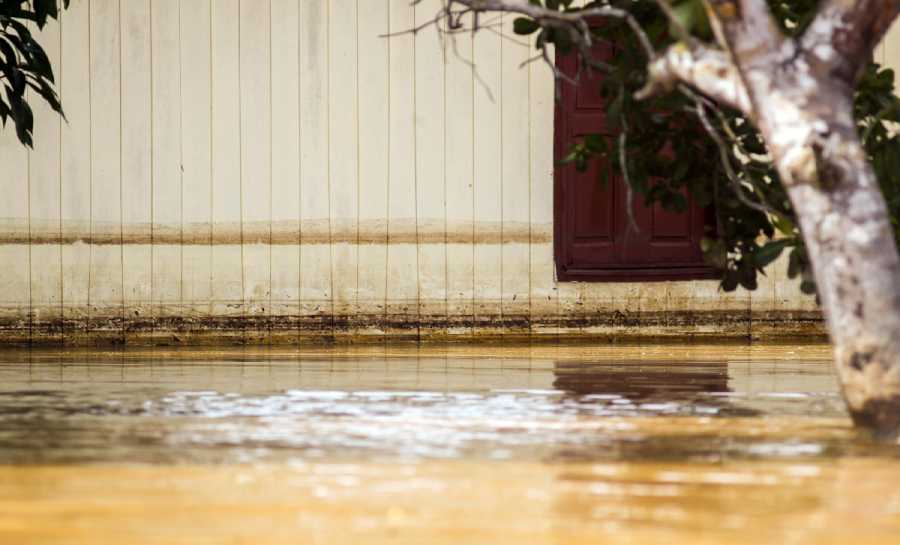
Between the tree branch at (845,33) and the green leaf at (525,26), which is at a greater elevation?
the green leaf at (525,26)

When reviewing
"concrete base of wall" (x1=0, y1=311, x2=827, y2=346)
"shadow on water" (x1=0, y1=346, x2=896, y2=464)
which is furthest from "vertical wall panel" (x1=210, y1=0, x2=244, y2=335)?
"shadow on water" (x1=0, y1=346, x2=896, y2=464)

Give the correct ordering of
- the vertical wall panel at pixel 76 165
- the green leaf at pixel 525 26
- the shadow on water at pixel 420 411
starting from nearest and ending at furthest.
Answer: the shadow on water at pixel 420 411, the green leaf at pixel 525 26, the vertical wall panel at pixel 76 165

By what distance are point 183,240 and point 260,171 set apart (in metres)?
0.47

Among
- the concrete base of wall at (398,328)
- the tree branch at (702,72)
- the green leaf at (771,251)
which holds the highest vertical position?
the tree branch at (702,72)

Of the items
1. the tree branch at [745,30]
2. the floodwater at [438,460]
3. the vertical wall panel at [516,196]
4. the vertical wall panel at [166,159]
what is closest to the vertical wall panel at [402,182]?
the vertical wall panel at [516,196]

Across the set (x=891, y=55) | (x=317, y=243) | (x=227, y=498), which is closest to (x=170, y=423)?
(x=227, y=498)

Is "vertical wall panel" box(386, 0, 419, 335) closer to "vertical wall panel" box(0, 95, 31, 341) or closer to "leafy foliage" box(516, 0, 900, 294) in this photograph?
"vertical wall panel" box(0, 95, 31, 341)

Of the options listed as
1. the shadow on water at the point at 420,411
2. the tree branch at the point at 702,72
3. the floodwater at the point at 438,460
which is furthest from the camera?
the tree branch at the point at 702,72

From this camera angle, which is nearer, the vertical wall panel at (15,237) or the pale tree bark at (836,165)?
the pale tree bark at (836,165)

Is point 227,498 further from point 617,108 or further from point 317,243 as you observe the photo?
point 317,243

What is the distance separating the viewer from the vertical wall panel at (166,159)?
6570mm

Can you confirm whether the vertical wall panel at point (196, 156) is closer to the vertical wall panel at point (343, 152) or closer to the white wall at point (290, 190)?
the white wall at point (290, 190)

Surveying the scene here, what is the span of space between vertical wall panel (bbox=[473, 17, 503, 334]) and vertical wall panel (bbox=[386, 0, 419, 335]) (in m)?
0.29

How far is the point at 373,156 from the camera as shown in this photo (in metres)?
6.62
